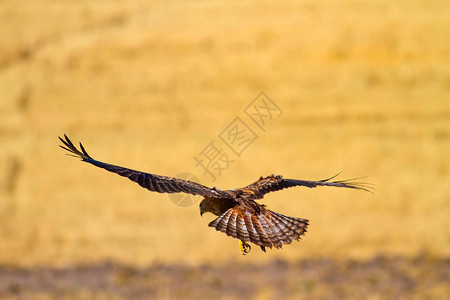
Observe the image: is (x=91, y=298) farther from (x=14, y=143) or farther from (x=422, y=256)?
(x=422, y=256)

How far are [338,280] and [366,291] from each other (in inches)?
37.2

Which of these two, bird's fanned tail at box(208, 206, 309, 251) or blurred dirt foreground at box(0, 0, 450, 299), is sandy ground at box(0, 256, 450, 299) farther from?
bird's fanned tail at box(208, 206, 309, 251)

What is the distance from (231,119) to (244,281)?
3.98 m

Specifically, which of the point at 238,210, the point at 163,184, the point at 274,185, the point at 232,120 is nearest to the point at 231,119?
the point at 232,120

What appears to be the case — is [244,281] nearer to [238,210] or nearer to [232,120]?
[232,120]

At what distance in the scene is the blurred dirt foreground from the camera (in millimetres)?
21781

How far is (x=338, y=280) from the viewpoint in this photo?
21.1 m

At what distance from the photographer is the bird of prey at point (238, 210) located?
19.9 ft

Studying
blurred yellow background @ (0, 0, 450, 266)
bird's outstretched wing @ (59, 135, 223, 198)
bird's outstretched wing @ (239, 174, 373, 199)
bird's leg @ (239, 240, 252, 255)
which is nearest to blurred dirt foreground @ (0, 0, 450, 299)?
blurred yellow background @ (0, 0, 450, 266)

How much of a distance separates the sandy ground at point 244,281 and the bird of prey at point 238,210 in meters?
13.5

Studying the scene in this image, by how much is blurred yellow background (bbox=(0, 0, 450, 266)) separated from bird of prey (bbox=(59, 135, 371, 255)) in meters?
14.8

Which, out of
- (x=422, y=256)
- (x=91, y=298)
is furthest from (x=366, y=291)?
(x=91, y=298)

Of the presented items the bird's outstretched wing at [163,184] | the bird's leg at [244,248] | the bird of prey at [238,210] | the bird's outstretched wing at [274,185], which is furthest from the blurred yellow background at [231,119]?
the bird's outstretched wing at [163,184]

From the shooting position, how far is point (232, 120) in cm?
2141
